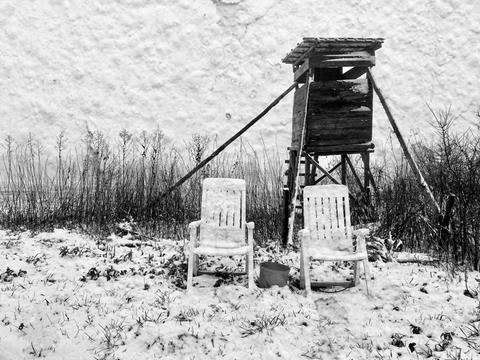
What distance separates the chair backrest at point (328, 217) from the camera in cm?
449

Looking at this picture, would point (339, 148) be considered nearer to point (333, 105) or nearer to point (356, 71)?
point (333, 105)

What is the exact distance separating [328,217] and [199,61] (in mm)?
6807

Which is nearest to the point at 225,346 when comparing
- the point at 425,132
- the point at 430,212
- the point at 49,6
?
the point at 430,212

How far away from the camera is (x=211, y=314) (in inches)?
136

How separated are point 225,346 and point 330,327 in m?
0.89

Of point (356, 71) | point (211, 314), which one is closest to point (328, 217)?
point (211, 314)

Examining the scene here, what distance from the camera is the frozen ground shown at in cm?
291

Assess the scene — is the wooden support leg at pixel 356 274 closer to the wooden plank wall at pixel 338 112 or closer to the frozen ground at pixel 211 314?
the frozen ground at pixel 211 314

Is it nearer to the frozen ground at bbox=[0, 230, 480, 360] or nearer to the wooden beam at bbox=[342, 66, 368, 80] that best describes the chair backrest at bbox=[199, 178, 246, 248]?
the frozen ground at bbox=[0, 230, 480, 360]

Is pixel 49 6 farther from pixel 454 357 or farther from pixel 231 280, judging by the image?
pixel 454 357

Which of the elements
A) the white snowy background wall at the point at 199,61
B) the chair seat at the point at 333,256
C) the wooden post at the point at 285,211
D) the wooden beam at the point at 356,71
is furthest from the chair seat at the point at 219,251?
the white snowy background wall at the point at 199,61

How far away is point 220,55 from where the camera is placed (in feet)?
33.5

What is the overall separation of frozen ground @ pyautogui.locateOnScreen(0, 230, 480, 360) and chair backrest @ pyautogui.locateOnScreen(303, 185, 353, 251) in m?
0.50

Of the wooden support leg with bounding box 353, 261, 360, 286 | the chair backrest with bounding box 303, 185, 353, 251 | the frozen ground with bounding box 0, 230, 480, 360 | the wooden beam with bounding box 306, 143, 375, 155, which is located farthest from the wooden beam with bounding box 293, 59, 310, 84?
the wooden support leg with bounding box 353, 261, 360, 286
